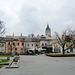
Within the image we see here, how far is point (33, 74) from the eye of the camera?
375 inches

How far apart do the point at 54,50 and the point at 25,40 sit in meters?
16.4

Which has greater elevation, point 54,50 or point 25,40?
point 25,40

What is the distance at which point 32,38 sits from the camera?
67.7 metres

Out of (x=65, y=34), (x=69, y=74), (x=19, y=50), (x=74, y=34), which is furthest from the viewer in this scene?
(x=19, y=50)

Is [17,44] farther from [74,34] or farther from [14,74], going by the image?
[14,74]

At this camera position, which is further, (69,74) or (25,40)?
(25,40)

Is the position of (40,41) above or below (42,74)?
above

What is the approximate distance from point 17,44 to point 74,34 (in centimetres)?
3495

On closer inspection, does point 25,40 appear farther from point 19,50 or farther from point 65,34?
Result: point 65,34

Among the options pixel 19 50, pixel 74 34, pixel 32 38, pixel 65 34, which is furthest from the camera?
pixel 32 38

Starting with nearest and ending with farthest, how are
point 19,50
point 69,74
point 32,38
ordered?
point 69,74 → point 19,50 → point 32,38

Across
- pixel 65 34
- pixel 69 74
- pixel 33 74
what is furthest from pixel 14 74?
pixel 65 34

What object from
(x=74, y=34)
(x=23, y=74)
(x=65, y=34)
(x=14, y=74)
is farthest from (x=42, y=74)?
(x=65, y=34)

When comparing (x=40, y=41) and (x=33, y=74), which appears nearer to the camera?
(x=33, y=74)
